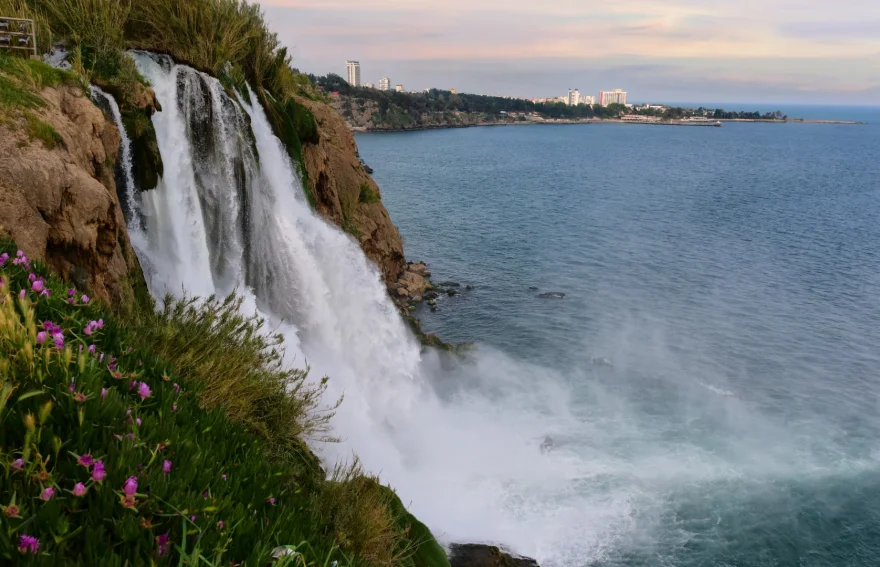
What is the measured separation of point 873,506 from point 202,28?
2162 centimetres

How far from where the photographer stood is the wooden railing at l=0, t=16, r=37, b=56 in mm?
10375

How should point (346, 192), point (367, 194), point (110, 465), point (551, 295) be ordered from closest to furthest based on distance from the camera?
point (110, 465), point (346, 192), point (367, 194), point (551, 295)

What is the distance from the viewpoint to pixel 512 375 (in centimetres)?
2367

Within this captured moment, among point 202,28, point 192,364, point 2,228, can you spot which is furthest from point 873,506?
point 202,28

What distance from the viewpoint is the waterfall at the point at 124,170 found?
10.9 meters

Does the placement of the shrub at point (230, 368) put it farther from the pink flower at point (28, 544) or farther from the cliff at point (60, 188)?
the pink flower at point (28, 544)

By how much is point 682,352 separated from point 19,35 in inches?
971

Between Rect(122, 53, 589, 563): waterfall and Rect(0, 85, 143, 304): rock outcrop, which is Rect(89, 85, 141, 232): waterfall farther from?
Rect(0, 85, 143, 304): rock outcrop

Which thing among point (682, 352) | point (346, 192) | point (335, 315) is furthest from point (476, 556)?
point (346, 192)

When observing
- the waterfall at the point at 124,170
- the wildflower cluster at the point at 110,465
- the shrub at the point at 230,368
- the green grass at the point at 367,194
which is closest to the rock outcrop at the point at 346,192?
the green grass at the point at 367,194

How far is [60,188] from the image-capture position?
8008mm

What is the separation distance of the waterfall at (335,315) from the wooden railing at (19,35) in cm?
229

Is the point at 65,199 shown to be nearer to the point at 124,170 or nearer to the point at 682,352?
the point at 124,170

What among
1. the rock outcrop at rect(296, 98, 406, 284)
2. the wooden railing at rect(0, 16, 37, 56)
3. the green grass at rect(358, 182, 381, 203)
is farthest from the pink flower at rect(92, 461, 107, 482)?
the green grass at rect(358, 182, 381, 203)
